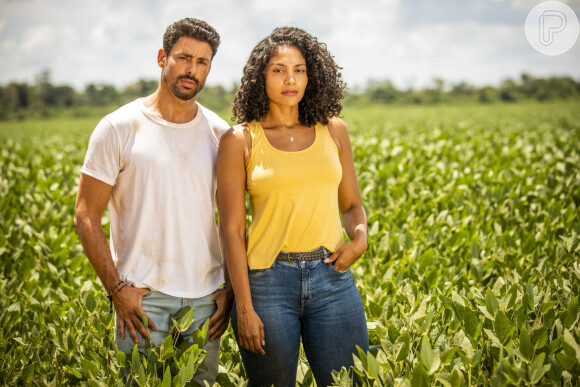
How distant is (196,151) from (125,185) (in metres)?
0.34

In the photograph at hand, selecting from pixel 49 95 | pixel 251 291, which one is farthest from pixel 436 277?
pixel 49 95

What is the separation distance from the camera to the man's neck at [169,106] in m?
2.14

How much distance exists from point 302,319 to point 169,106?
1109 millimetres

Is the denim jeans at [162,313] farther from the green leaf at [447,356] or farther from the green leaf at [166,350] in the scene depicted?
the green leaf at [447,356]

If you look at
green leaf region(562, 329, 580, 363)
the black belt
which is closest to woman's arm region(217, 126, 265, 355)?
the black belt

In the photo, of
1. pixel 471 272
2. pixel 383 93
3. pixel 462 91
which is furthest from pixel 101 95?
pixel 471 272

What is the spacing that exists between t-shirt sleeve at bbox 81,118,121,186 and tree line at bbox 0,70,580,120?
62.8m

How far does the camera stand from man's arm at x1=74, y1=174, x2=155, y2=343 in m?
2.02

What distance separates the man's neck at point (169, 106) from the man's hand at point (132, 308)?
0.77m

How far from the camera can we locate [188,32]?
2.14 metres

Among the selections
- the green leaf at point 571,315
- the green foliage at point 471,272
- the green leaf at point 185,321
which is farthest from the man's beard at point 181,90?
the green leaf at point 571,315

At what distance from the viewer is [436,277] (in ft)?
10.1

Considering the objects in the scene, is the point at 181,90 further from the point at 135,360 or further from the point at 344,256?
the point at 135,360

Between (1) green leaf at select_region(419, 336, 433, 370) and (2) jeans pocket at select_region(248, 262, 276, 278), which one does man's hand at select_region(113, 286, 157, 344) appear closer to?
(2) jeans pocket at select_region(248, 262, 276, 278)
